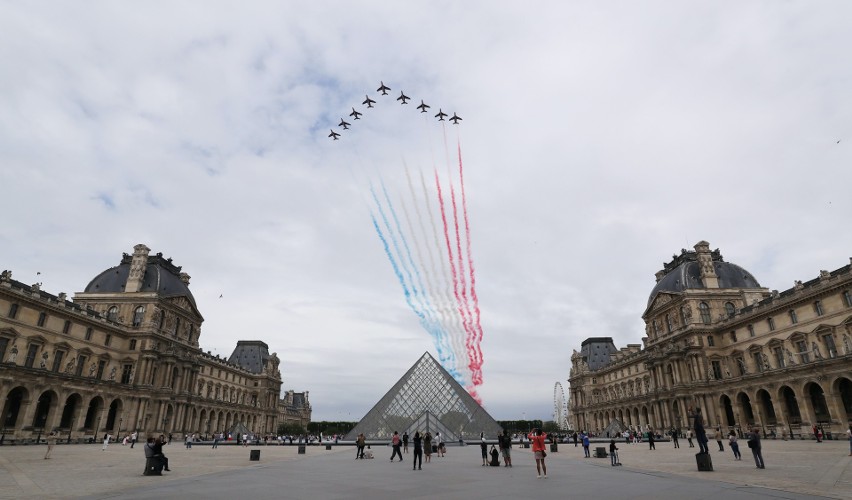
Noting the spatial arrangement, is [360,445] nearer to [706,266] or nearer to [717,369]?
[717,369]

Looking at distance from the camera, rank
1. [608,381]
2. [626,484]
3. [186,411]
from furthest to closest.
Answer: [608,381]
[186,411]
[626,484]

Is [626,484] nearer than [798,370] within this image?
Yes

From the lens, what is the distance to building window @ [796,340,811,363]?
3709 cm

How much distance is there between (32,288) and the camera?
127 feet

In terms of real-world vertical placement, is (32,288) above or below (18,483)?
above

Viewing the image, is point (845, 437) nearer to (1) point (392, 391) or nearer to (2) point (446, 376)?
(2) point (446, 376)

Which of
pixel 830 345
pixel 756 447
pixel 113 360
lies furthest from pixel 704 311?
pixel 113 360

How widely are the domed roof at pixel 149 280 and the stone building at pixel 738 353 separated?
53686mm

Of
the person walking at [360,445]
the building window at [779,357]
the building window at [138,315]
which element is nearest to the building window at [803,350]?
the building window at [779,357]

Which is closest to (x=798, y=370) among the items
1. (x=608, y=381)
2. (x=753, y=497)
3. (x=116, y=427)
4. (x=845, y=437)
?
(x=845, y=437)

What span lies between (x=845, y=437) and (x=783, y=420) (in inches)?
273

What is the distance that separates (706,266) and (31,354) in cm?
6736

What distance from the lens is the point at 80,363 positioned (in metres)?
43.2

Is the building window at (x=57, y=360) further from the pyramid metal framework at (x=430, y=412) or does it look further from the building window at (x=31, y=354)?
the pyramid metal framework at (x=430, y=412)
